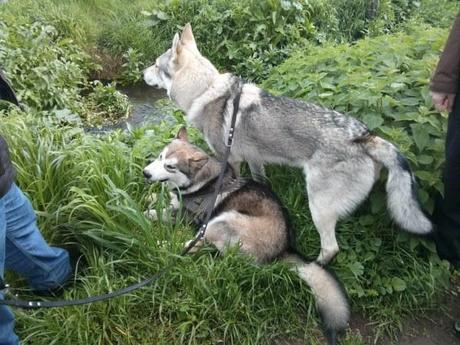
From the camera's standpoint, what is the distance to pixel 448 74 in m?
2.07

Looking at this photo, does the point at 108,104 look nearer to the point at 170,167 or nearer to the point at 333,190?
the point at 170,167

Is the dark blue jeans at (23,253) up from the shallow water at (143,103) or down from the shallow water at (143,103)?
up

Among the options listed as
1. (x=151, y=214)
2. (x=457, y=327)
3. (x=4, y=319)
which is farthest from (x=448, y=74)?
(x=4, y=319)

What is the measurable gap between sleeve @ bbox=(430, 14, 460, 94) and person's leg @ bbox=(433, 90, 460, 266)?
0.24 ft

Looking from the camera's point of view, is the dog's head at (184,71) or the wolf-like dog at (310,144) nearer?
the wolf-like dog at (310,144)

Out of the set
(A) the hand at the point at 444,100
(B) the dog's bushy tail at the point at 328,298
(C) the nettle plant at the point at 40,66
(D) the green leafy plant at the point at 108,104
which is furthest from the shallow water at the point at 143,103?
(A) the hand at the point at 444,100

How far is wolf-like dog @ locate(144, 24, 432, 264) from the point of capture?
2.55 meters

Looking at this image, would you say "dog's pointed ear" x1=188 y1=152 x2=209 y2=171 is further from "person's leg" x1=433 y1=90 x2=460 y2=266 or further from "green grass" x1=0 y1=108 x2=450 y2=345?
"person's leg" x1=433 y1=90 x2=460 y2=266

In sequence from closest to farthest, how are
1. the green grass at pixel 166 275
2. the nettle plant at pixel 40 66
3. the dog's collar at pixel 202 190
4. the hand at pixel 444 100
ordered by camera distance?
the hand at pixel 444 100
the green grass at pixel 166 275
the dog's collar at pixel 202 190
the nettle plant at pixel 40 66

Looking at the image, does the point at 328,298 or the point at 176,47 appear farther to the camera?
the point at 176,47

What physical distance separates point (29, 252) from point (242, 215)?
1.21m

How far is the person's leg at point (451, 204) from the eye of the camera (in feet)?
7.06

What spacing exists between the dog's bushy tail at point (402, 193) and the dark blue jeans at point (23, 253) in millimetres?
1813

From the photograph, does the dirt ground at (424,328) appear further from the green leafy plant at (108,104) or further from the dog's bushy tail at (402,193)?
the green leafy plant at (108,104)
